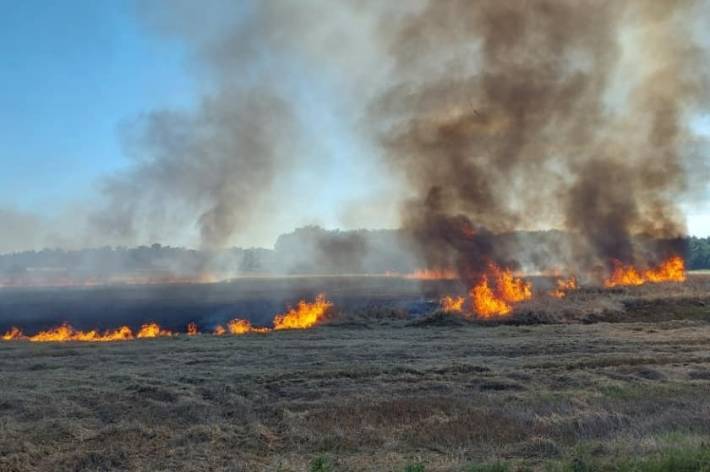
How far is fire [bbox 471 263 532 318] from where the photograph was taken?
38703mm

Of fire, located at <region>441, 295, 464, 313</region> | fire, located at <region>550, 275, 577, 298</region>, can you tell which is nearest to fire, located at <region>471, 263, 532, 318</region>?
fire, located at <region>441, 295, 464, 313</region>

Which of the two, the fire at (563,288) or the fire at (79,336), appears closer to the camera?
the fire at (79,336)

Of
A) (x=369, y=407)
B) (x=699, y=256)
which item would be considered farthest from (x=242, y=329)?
(x=699, y=256)

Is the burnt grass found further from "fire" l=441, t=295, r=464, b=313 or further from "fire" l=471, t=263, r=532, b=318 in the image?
"fire" l=441, t=295, r=464, b=313

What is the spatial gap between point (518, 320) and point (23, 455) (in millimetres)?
30838

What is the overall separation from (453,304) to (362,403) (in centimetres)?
2722

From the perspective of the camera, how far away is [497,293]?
1710 inches

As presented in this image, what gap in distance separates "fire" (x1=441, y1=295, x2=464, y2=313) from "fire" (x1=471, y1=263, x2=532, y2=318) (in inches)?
39.7

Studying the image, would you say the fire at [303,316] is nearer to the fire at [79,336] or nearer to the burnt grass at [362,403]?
the fire at [79,336]

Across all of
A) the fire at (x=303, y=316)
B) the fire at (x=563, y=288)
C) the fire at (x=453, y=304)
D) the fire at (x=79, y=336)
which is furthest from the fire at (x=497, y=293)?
the fire at (x=79, y=336)

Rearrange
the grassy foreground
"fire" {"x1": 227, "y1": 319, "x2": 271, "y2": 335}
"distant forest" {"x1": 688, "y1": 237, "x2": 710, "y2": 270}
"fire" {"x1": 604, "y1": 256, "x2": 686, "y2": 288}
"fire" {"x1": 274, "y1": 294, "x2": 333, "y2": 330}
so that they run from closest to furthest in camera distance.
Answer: the grassy foreground < "fire" {"x1": 227, "y1": 319, "x2": 271, "y2": 335} < "fire" {"x1": 274, "y1": 294, "x2": 333, "y2": 330} < "fire" {"x1": 604, "y1": 256, "x2": 686, "y2": 288} < "distant forest" {"x1": 688, "y1": 237, "x2": 710, "y2": 270}

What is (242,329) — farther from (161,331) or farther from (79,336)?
(79,336)

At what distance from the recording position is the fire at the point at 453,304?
3979cm

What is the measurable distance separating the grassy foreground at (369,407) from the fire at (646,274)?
1052 inches
